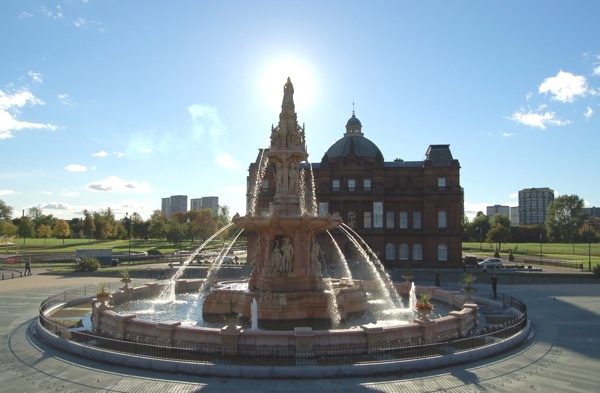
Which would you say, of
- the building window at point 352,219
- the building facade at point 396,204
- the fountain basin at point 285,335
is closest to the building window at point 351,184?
the building facade at point 396,204

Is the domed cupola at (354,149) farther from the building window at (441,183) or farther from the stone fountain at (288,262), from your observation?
the stone fountain at (288,262)

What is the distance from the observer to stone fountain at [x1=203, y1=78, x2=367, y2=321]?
70.5ft

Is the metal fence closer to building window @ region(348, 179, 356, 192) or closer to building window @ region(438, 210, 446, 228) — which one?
building window @ region(438, 210, 446, 228)

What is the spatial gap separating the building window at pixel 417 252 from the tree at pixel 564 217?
251 ft

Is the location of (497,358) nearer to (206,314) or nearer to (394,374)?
(394,374)

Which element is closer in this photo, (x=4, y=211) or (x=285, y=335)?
(x=285, y=335)

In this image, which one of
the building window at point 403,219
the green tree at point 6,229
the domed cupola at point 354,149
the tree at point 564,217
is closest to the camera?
the building window at point 403,219

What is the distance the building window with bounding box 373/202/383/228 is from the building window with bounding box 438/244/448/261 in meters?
8.42

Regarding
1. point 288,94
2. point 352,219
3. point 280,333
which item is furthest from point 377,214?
point 280,333

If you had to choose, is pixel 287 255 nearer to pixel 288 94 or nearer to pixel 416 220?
pixel 288 94

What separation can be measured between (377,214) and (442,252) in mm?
9893

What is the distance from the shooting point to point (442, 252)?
204 feet

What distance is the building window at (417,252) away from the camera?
205 feet

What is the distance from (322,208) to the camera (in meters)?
64.1
